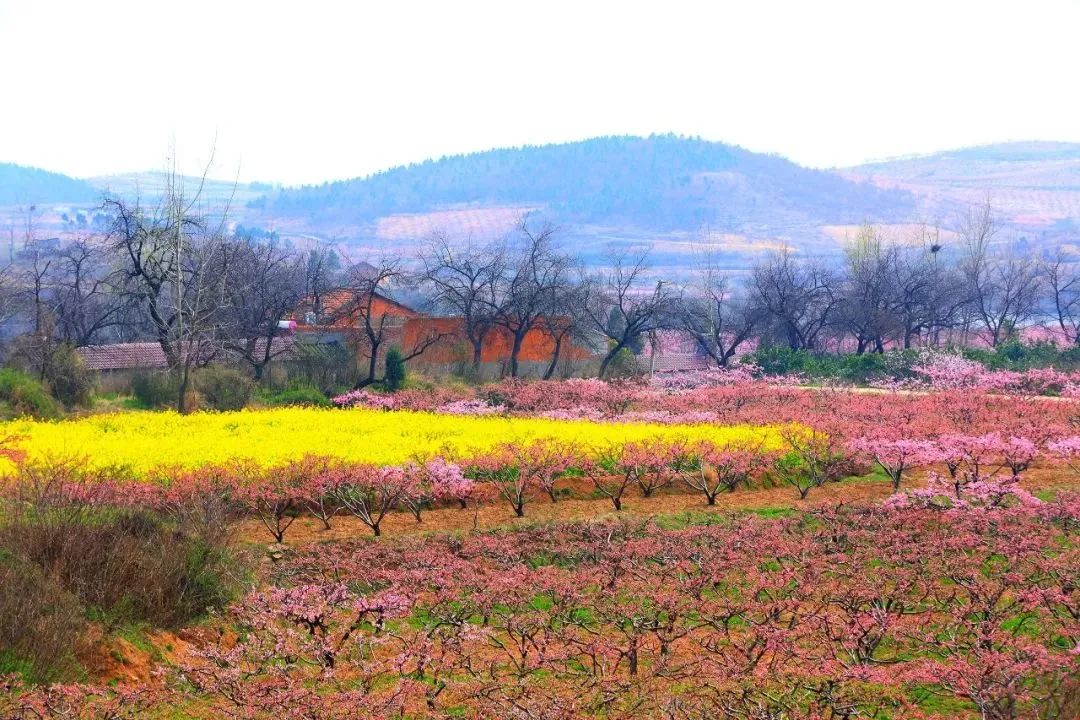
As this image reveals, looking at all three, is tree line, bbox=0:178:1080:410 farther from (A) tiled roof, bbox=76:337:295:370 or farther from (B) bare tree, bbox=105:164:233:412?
(A) tiled roof, bbox=76:337:295:370

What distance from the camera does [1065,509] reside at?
14.5 m

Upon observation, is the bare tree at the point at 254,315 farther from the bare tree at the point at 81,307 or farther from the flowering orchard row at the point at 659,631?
the flowering orchard row at the point at 659,631

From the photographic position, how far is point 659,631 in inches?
401

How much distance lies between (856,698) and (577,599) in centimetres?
318

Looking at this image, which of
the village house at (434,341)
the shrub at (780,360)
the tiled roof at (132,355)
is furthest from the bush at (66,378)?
the shrub at (780,360)

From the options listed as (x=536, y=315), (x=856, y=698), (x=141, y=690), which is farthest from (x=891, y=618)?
(x=536, y=315)

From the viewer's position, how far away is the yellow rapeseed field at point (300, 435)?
1945 cm

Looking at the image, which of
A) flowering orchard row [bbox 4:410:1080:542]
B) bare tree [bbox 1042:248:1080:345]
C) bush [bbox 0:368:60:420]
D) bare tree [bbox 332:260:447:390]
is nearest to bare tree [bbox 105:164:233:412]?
bush [bbox 0:368:60:420]

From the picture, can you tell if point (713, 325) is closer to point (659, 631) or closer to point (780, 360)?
point (780, 360)

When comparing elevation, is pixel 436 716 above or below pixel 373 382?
above

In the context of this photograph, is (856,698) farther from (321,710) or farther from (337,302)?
(337,302)

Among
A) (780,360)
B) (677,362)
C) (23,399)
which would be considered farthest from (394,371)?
(677,362)

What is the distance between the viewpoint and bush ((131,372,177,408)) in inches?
1211

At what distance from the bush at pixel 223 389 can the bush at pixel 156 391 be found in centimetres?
73
